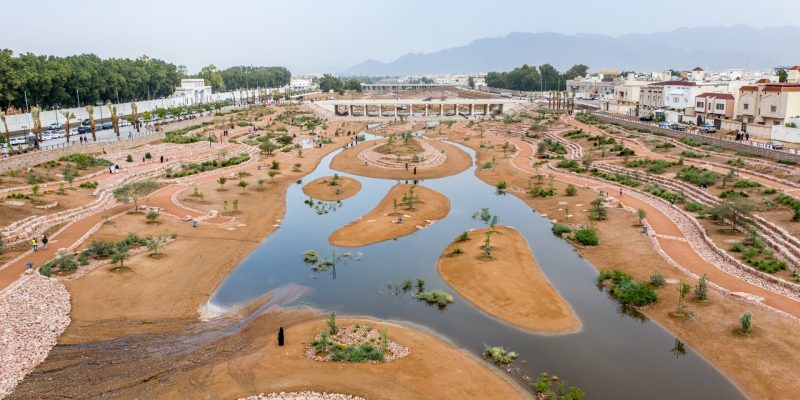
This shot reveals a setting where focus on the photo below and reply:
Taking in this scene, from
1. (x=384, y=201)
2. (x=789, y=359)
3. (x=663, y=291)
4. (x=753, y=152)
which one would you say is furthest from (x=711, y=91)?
(x=789, y=359)

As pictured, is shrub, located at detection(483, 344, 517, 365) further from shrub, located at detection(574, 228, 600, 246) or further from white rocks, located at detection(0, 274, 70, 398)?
white rocks, located at detection(0, 274, 70, 398)

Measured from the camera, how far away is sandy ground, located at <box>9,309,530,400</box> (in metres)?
23.4

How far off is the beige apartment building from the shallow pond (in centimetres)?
4898

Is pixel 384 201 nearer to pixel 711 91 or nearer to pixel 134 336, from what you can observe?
pixel 134 336

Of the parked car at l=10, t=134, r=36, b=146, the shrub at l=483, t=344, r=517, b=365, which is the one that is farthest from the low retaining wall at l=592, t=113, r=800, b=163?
the parked car at l=10, t=134, r=36, b=146

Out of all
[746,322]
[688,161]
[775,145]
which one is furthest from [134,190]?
[775,145]

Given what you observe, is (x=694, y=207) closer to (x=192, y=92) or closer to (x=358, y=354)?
(x=358, y=354)

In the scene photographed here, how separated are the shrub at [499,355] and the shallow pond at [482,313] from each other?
0.50 meters

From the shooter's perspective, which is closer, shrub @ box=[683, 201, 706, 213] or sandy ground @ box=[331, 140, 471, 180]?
shrub @ box=[683, 201, 706, 213]

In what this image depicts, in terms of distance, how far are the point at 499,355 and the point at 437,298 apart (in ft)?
26.1

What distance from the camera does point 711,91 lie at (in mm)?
103938

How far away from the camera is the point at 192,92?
162m

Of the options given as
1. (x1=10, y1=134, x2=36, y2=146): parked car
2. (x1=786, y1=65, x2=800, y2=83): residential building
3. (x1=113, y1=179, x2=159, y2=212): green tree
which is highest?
(x1=786, y1=65, x2=800, y2=83): residential building

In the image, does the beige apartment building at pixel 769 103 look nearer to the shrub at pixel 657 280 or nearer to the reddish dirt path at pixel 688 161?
the reddish dirt path at pixel 688 161
